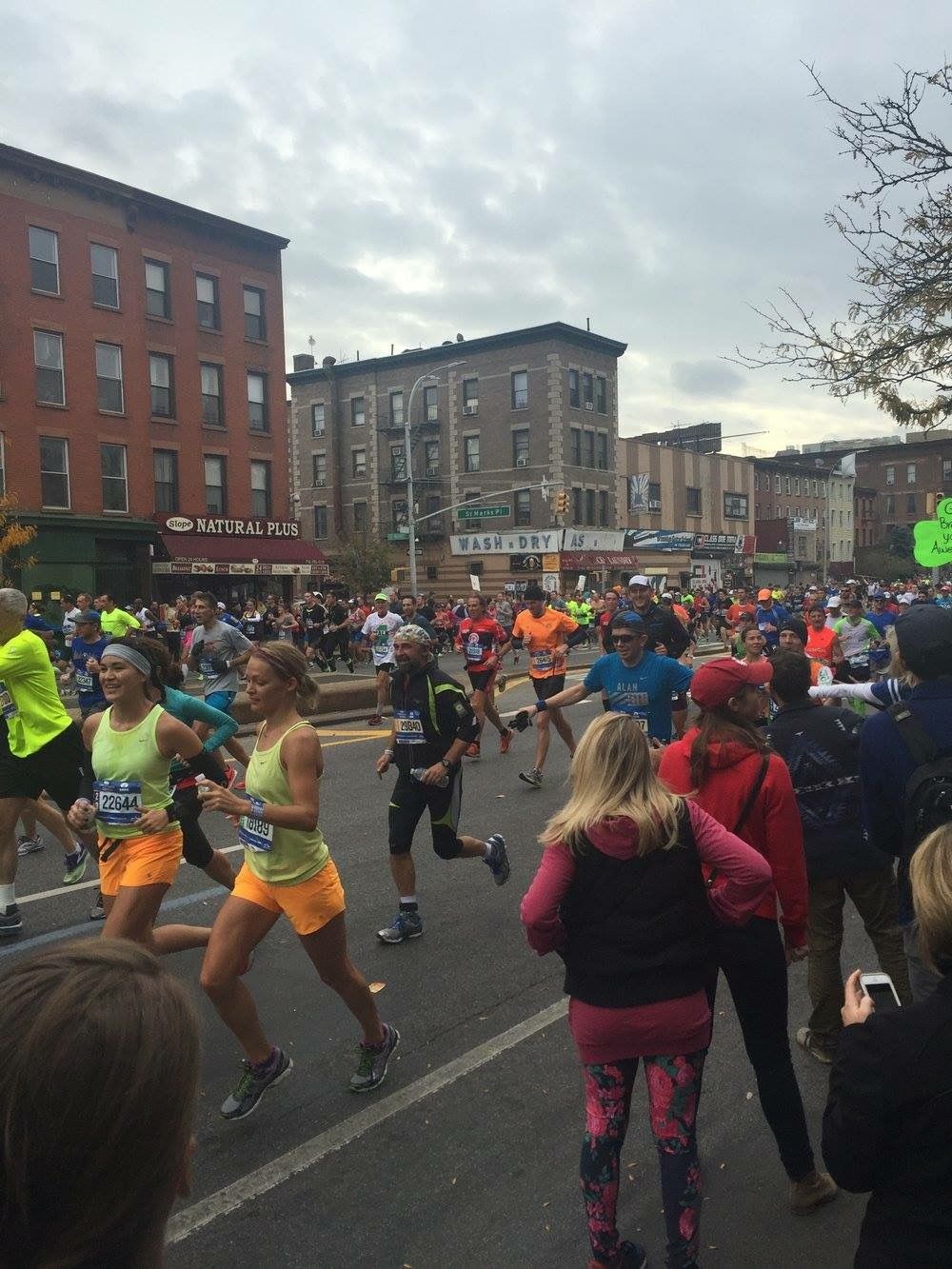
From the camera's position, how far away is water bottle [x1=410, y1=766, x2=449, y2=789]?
560 centimetres

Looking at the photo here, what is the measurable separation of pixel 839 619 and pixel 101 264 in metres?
28.7

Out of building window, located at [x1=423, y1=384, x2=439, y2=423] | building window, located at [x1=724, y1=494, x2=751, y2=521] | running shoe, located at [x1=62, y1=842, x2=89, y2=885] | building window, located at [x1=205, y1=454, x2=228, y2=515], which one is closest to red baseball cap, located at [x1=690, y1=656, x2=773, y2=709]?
running shoe, located at [x1=62, y1=842, x2=89, y2=885]

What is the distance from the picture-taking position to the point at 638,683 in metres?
6.50

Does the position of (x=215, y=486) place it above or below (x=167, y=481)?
below

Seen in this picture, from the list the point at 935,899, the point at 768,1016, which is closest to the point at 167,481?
the point at 768,1016

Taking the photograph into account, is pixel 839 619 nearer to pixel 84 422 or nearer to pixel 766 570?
pixel 84 422

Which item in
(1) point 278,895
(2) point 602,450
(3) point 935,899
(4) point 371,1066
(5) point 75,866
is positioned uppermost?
(2) point 602,450

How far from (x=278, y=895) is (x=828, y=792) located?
92.0 inches

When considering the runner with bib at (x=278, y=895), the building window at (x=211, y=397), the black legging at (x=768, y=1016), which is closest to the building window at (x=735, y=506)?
the building window at (x=211, y=397)

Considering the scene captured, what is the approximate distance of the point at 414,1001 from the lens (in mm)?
4895

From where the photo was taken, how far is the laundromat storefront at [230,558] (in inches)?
1323

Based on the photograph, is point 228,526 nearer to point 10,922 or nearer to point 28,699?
point 28,699

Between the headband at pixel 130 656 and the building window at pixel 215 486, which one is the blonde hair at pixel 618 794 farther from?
the building window at pixel 215 486

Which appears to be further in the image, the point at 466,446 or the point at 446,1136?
the point at 466,446
